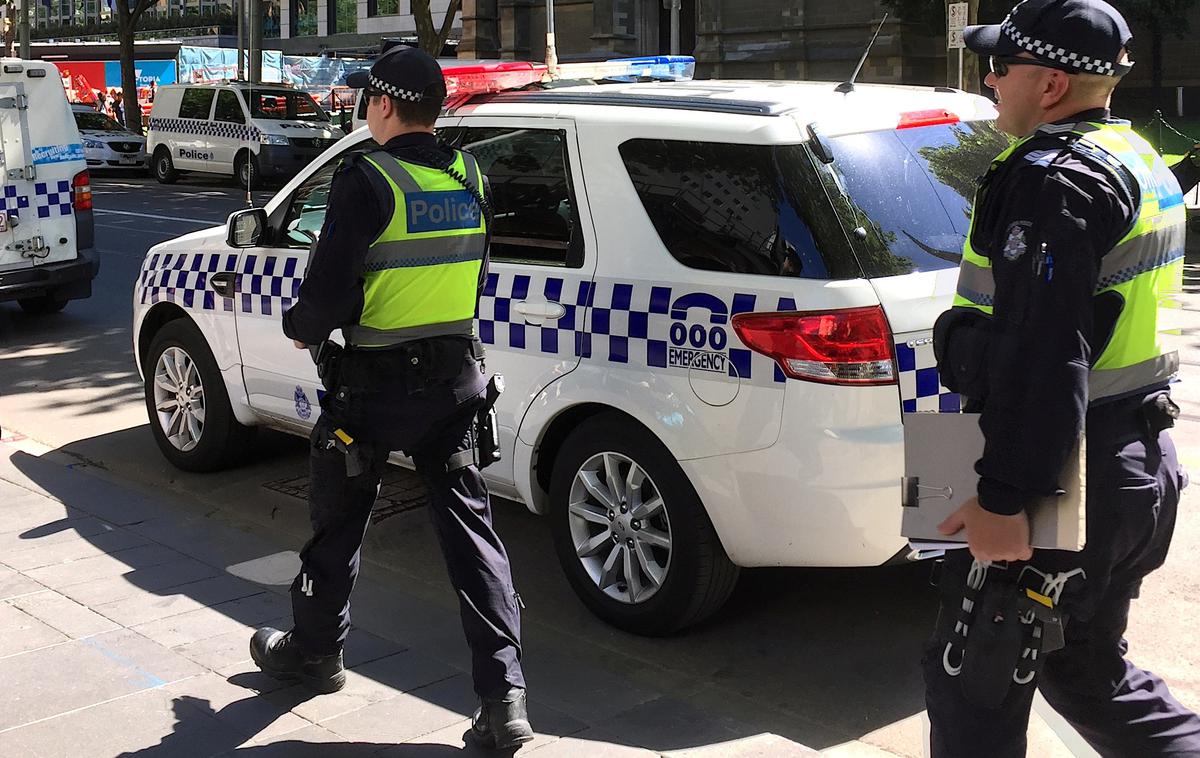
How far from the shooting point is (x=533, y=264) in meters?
4.66

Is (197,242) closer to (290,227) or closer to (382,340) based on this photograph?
(290,227)

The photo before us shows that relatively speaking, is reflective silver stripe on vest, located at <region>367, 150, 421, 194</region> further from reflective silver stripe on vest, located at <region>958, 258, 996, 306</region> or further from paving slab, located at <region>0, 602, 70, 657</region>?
paving slab, located at <region>0, 602, 70, 657</region>

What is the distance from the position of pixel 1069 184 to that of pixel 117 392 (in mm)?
7185

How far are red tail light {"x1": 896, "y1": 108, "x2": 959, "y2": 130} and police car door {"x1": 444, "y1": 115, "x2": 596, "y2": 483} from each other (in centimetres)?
107

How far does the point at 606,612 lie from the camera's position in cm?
452

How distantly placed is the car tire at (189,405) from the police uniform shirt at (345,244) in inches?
106

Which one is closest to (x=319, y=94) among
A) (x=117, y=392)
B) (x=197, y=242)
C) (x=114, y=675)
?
(x=117, y=392)

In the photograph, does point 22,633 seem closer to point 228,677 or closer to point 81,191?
point 228,677

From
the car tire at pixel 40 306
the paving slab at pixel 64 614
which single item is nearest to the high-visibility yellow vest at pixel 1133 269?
the paving slab at pixel 64 614

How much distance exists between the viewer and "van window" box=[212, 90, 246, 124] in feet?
80.9

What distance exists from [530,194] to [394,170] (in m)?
1.30

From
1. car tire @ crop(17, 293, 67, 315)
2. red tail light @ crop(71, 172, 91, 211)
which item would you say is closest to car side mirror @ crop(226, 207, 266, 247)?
red tail light @ crop(71, 172, 91, 211)

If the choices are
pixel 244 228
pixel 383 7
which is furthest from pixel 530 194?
pixel 383 7

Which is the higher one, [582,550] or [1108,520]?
[1108,520]
